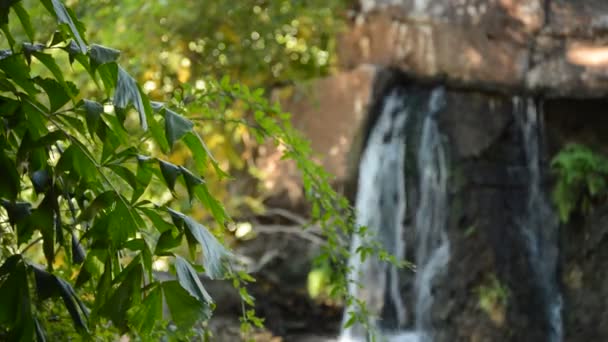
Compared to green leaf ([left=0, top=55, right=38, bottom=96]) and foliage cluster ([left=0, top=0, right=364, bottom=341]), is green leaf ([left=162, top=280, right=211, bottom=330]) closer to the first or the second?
foliage cluster ([left=0, top=0, right=364, bottom=341])

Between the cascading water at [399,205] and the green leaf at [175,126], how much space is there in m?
5.13

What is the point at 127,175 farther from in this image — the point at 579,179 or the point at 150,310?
the point at 579,179

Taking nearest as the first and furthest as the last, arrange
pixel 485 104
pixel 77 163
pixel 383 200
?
pixel 77 163
pixel 383 200
pixel 485 104

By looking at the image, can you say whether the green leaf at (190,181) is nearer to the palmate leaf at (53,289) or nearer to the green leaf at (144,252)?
the green leaf at (144,252)

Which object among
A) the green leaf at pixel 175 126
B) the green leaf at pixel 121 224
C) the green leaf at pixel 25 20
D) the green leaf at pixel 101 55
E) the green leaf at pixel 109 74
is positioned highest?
the green leaf at pixel 25 20

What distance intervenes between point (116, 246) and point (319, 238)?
5.23 meters

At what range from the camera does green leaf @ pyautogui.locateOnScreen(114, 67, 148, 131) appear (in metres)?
1.25

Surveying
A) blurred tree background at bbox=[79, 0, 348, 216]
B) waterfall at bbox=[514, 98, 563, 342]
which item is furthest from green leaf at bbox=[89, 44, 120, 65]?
waterfall at bbox=[514, 98, 563, 342]

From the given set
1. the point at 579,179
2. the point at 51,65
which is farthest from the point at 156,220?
the point at 579,179

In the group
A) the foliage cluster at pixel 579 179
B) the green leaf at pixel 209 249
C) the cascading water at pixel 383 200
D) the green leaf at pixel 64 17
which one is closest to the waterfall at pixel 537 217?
the foliage cluster at pixel 579 179

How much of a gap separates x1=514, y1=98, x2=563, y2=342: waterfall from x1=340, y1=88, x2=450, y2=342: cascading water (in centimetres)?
67

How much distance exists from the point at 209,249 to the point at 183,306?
10cm

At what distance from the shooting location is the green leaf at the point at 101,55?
1.27 metres

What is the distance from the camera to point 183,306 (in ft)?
4.11
